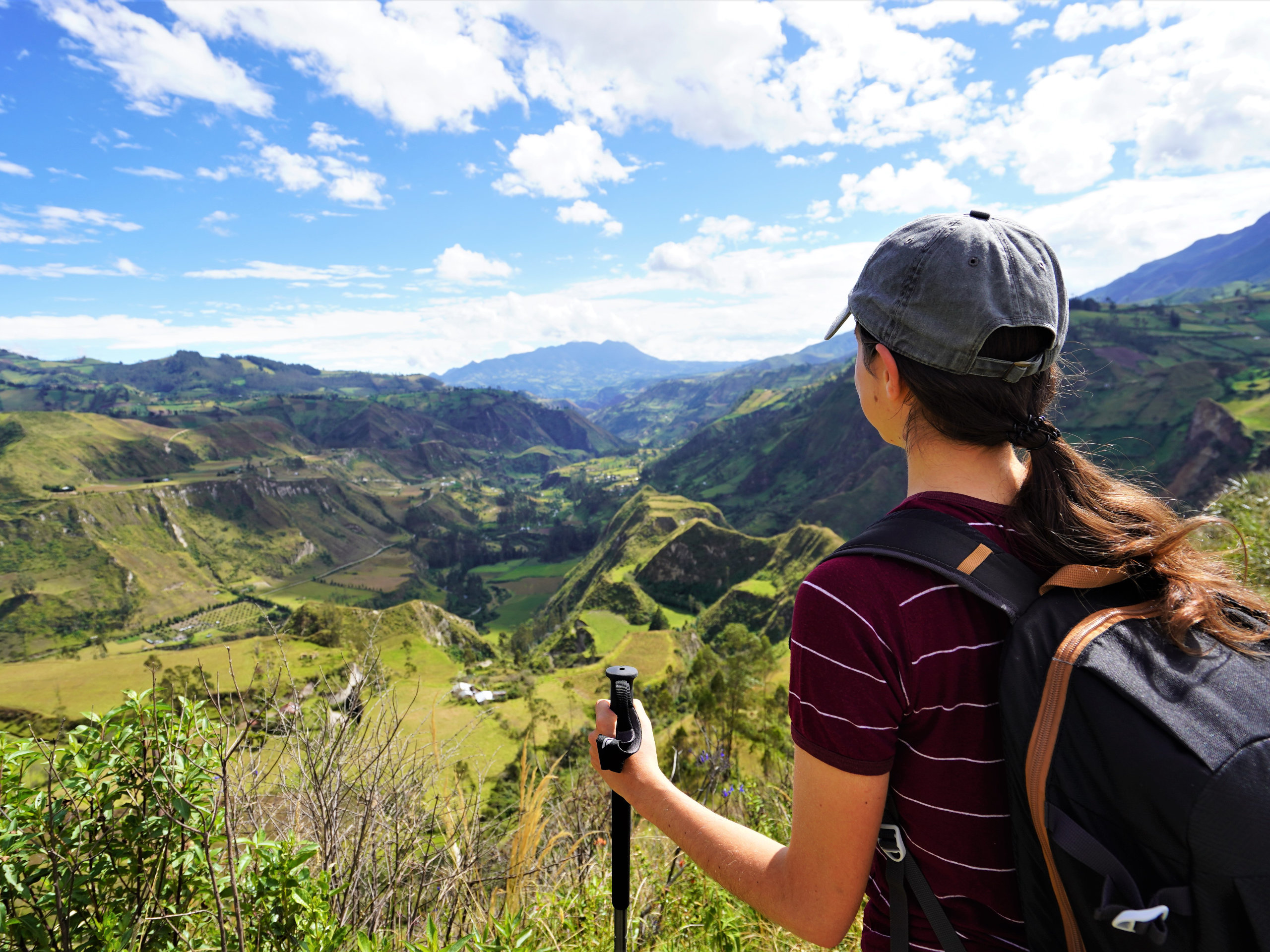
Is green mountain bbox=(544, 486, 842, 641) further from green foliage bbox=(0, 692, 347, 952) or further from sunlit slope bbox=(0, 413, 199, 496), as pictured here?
sunlit slope bbox=(0, 413, 199, 496)

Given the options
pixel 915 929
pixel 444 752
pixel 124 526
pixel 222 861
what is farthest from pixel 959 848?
pixel 124 526

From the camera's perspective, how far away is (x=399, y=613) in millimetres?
74125

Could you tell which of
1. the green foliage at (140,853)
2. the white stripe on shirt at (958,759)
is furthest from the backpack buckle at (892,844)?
the green foliage at (140,853)

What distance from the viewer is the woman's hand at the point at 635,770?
67.0 inches

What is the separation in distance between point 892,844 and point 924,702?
356 millimetres

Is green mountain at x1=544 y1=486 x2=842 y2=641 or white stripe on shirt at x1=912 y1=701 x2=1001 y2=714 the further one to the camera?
green mountain at x1=544 y1=486 x2=842 y2=641

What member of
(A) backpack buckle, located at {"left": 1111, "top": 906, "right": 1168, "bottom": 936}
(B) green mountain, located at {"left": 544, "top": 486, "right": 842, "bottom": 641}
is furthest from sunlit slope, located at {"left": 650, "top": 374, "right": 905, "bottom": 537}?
(A) backpack buckle, located at {"left": 1111, "top": 906, "right": 1168, "bottom": 936}

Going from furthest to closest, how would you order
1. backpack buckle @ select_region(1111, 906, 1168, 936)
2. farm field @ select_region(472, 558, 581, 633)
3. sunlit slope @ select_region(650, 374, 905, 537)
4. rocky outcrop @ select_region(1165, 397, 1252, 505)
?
farm field @ select_region(472, 558, 581, 633) < sunlit slope @ select_region(650, 374, 905, 537) < rocky outcrop @ select_region(1165, 397, 1252, 505) < backpack buckle @ select_region(1111, 906, 1168, 936)

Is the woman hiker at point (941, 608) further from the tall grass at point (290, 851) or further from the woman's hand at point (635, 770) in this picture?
the tall grass at point (290, 851)

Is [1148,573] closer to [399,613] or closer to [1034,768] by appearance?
[1034,768]

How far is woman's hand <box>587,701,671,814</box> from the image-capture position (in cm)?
170

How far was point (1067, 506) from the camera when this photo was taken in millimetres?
1333

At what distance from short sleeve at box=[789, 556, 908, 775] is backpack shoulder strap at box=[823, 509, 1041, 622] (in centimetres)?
5

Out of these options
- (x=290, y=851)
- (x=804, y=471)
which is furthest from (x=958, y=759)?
(x=804, y=471)
